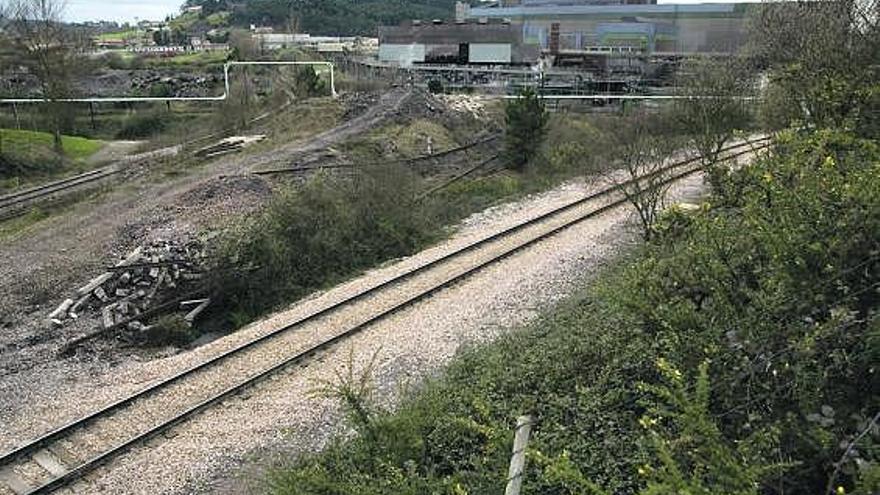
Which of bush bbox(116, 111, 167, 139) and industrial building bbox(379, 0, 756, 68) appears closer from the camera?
bush bbox(116, 111, 167, 139)

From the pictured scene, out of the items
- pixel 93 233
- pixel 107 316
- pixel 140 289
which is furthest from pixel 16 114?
pixel 107 316

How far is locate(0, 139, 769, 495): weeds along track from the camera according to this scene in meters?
10.7

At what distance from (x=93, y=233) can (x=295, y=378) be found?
12.4 meters

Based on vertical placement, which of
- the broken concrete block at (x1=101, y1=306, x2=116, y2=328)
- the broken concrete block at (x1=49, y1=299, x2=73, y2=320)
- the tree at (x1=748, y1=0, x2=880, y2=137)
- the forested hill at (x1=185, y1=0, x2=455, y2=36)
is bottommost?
the broken concrete block at (x1=101, y1=306, x2=116, y2=328)

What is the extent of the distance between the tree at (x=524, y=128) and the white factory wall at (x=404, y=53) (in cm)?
5221

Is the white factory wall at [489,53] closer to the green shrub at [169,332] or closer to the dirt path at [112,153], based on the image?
the dirt path at [112,153]

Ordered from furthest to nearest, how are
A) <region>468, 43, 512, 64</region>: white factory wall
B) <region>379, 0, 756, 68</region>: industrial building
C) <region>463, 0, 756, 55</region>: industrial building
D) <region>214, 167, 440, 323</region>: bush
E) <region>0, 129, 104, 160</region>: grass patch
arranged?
<region>463, 0, 756, 55</region>: industrial building
<region>379, 0, 756, 68</region>: industrial building
<region>468, 43, 512, 64</region>: white factory wall
<region>0, 129, 104, 160</region>: grass patch
<region>214, 167, 440, 323</region>: bush

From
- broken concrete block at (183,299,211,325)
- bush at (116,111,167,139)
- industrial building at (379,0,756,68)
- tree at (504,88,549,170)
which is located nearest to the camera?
broken concrete block at (183,299,211,325)

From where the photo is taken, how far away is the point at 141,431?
37.4ft

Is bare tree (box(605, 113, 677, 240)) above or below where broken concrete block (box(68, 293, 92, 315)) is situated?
above

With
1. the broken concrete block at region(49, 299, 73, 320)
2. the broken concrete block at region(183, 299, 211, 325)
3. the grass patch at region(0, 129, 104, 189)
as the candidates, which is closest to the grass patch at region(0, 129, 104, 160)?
the grass patch at region(0, 129, 104, 189)

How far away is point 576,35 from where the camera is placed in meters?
90.8

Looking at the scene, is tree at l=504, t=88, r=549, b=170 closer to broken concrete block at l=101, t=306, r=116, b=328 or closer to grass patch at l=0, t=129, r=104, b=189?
broken concrete block at l=101, t=306, r=116, b=328

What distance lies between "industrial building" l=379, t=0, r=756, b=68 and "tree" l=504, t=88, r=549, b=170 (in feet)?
130
